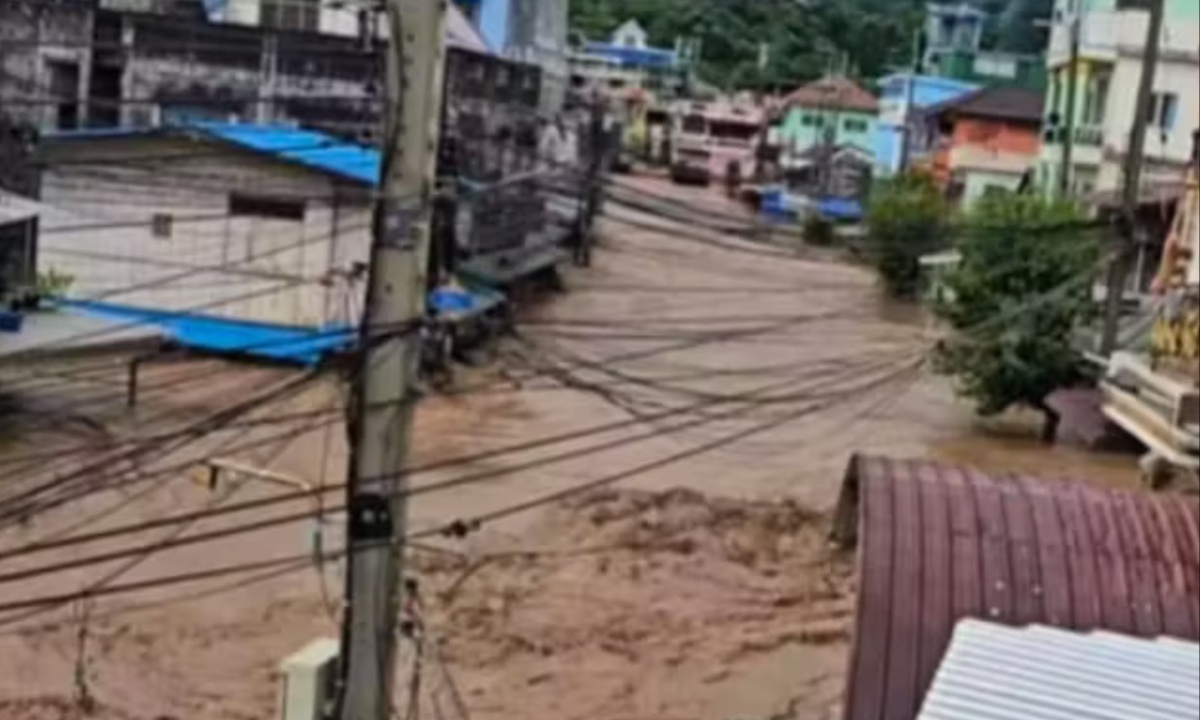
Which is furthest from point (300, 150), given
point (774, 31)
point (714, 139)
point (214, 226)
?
point (714, 139)

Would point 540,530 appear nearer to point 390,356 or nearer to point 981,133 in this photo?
point 390,356

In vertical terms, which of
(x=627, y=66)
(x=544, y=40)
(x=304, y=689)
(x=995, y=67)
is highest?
(x=995, y=67)

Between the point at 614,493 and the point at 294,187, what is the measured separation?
783 centimetres

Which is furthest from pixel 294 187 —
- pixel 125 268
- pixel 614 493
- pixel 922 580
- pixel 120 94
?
pixel 922 580

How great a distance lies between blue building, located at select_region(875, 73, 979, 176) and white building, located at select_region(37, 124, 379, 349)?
28.8 m

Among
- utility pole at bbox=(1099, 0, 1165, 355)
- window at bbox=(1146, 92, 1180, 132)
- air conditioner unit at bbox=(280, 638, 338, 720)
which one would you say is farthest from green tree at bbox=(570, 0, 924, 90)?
air conditioner unit at bbox=(280, 638, 338, 720)

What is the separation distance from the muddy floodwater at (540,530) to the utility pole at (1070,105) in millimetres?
5174

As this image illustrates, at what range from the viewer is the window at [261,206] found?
24609 millimetres

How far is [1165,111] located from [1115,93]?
2416 mm

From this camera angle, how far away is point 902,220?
34.6 m

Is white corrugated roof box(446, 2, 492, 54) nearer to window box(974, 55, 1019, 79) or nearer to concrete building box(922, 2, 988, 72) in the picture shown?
concrete building box(922, 2, 988, 72)

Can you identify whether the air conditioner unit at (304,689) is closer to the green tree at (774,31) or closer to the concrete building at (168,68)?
the concrete building at (168,68)

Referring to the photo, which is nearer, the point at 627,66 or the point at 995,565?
the point at 995,565

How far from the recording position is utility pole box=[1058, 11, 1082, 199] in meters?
32.7
